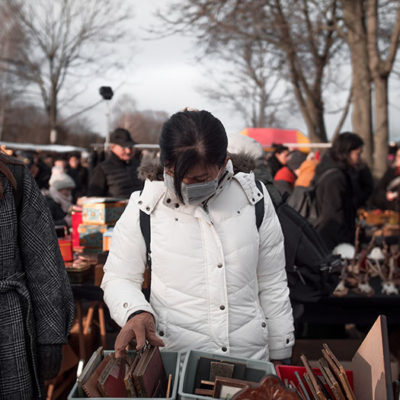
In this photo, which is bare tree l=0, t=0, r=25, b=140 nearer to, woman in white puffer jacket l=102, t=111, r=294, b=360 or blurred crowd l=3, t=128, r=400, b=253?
blurred crowd l=3, t=128, r=400, b=253

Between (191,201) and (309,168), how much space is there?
4603mm

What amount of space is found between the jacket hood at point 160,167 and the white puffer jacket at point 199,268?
0.17ft

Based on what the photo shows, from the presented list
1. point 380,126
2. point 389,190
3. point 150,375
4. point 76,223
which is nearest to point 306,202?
point 389,190

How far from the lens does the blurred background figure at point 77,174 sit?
10058mm

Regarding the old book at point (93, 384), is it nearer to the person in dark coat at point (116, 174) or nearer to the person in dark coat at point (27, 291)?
the person in dark coat at point (27, 291)

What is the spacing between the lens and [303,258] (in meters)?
2.33

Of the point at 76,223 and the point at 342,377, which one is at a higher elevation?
the point at 76,223

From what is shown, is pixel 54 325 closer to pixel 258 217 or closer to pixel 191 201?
pixel 191 201

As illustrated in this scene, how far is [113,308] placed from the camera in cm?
149

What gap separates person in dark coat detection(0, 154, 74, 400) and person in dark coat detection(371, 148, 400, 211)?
4.17 meters

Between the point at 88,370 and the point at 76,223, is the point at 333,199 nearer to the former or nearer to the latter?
the point at 76,223

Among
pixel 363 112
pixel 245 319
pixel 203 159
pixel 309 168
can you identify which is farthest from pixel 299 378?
pixel 363 112

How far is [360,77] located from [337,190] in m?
6.26

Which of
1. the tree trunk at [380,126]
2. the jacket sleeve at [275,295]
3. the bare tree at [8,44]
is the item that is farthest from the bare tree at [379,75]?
the bare tree at [8,44]
